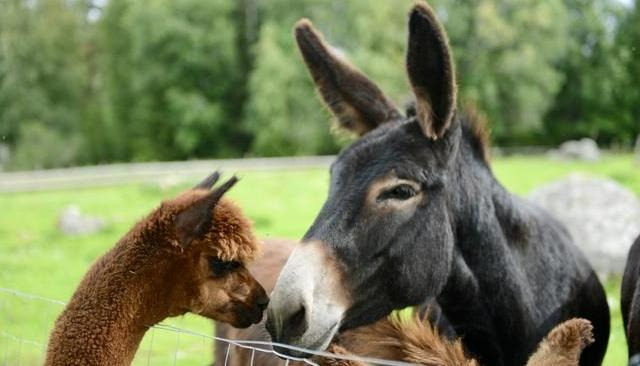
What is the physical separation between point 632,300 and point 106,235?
11861mm

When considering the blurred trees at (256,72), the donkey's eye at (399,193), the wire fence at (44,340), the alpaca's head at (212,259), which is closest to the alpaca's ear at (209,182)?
the alpaca's head at (212,259)

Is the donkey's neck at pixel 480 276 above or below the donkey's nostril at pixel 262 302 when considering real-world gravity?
above

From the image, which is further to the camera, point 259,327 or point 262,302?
point 259,327

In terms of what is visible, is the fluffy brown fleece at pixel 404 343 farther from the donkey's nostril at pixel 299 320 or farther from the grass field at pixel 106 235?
the grass field at pixel 106 235

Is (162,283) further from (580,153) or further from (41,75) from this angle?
(41,75)

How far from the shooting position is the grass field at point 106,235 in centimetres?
658

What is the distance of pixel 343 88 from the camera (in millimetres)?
3186

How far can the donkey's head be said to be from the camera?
2.43m

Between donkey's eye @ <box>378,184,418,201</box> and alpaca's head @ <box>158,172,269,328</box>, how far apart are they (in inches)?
28.4

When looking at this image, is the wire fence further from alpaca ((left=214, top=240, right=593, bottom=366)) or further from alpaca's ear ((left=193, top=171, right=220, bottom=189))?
alpaca ((left=214, top=240, right=593, bottom=366))

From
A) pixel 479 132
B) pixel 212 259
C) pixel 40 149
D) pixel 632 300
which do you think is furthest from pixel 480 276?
pixel 40 149

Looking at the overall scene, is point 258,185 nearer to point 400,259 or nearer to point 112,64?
point 400,259

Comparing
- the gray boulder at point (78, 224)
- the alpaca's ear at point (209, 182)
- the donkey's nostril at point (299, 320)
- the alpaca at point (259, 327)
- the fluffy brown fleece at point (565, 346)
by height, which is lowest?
the gray boulder at point (78, 224)

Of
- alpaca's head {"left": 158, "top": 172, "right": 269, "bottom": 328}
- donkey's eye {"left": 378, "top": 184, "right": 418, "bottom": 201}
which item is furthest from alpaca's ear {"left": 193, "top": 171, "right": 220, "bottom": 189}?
donkey's eye {"left": 378, "top": 184, "right": 418, "bottom": 201}
